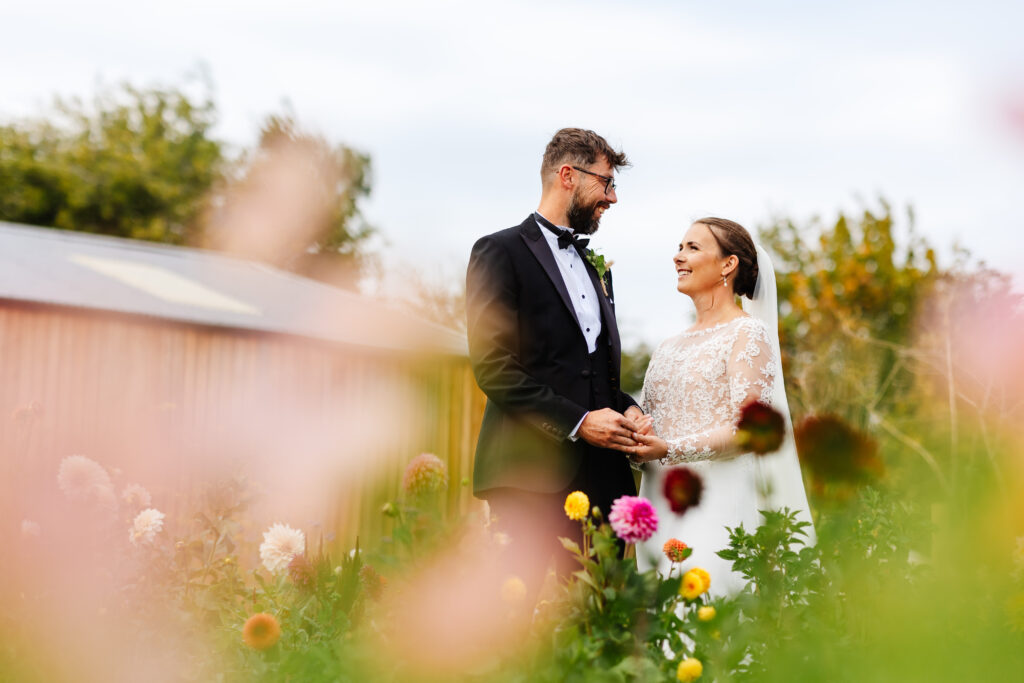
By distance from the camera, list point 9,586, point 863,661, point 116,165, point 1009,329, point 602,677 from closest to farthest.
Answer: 1. point 863,661
2. point 1009,329
3. point 602,677
4. point 9,586
5. point 116,165

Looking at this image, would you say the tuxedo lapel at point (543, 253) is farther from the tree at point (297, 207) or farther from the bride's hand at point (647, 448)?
the tree at point (297, 207)

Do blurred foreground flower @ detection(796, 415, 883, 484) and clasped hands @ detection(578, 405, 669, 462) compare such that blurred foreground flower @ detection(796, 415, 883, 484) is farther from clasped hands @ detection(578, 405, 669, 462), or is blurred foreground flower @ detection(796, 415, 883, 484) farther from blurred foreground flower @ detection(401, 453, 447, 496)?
clasped hands @ detection(578, 405, 669, 462)

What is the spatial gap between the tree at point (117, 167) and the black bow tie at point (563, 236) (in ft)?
64.3

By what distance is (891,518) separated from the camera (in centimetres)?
193

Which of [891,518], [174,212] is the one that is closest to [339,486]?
[891,518]

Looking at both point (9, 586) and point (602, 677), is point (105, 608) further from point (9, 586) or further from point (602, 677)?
point (602, 677)

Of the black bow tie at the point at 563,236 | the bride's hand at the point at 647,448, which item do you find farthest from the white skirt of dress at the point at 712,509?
the black bow tie at the point at 563,236

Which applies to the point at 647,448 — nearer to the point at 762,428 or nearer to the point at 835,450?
the point at 762,428

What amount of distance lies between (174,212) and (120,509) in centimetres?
1999

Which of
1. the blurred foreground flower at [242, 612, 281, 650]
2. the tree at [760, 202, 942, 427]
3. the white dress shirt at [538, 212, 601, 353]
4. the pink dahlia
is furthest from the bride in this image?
the tree at [760, 202, 942, 427]

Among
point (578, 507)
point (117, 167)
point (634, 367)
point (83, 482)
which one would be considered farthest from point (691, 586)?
point (117, 167)

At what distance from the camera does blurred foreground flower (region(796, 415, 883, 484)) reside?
130cm

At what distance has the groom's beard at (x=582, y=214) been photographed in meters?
2.78

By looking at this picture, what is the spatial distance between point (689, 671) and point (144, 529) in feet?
6.05
